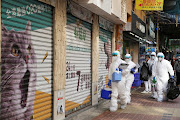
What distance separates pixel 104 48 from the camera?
1089 centimetres

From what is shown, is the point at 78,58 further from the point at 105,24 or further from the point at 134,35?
the point at 134,35

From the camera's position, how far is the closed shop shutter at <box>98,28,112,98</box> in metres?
10.4

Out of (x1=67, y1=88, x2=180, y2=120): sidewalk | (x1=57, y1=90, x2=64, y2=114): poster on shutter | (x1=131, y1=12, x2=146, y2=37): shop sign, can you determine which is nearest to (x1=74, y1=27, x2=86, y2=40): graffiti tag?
(x1=57, y1=90, x2=64, y2=114): poster on shutter

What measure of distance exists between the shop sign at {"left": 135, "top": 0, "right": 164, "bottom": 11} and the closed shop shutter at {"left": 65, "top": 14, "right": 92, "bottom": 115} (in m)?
5.02

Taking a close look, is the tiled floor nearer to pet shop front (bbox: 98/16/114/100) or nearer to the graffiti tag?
pet shop front (bbox: 98/16/114/100)

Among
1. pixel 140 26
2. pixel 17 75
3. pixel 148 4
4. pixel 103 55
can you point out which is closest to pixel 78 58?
pixel 103 55

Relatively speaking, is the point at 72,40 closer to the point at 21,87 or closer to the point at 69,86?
the point at 69,86

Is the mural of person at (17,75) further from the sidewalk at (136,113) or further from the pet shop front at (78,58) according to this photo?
the sidewalk at (136,113)

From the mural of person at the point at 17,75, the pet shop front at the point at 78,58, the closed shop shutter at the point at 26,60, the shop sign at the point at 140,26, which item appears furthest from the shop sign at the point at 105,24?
the mural of person at the point at 17,75

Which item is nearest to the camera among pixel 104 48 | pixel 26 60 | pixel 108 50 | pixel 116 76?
pixel 26 60

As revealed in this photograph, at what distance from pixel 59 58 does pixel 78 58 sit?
1.53m

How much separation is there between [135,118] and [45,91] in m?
2.95

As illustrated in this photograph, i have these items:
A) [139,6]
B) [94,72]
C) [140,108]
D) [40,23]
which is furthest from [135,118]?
[139,6]

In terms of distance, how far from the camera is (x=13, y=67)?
502cm
